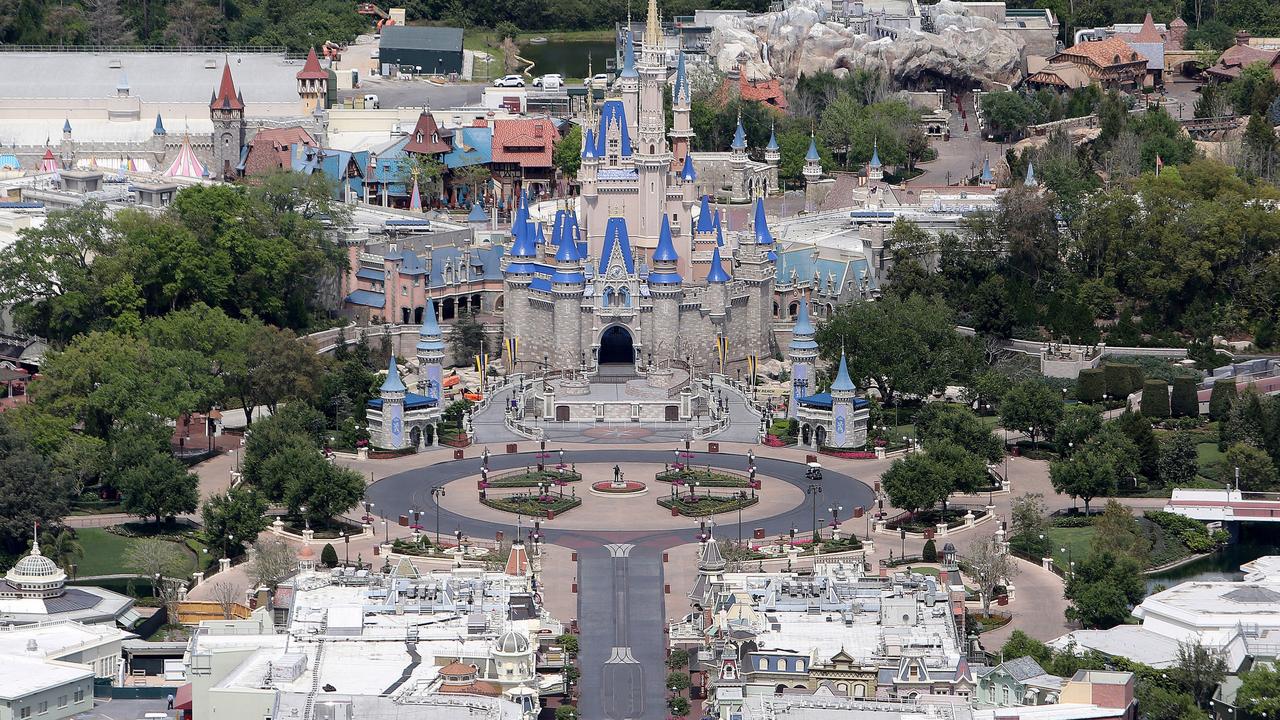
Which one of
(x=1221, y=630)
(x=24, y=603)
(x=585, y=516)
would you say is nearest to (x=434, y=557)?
(x=585, y=516)

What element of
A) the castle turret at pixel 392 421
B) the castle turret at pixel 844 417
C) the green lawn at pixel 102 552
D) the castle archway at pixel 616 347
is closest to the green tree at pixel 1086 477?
the castle turret at pixel 844 417

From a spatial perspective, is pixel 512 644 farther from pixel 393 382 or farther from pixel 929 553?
pixel 393 382

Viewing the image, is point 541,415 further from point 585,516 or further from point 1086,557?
point 1086,557

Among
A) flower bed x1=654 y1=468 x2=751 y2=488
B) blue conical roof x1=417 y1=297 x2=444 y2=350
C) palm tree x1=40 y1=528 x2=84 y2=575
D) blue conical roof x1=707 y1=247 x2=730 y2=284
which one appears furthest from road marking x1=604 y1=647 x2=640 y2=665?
blue conical roof x1=707 y1=247 x2=730 y2=284

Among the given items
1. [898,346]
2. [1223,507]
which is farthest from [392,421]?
[1223,507]

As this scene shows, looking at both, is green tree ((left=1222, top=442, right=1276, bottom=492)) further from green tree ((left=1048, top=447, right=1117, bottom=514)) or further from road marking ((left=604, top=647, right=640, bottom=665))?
road marking ((left=604, top=647, right=640, bottom=665))

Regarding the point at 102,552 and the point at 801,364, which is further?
the point at 801,364
